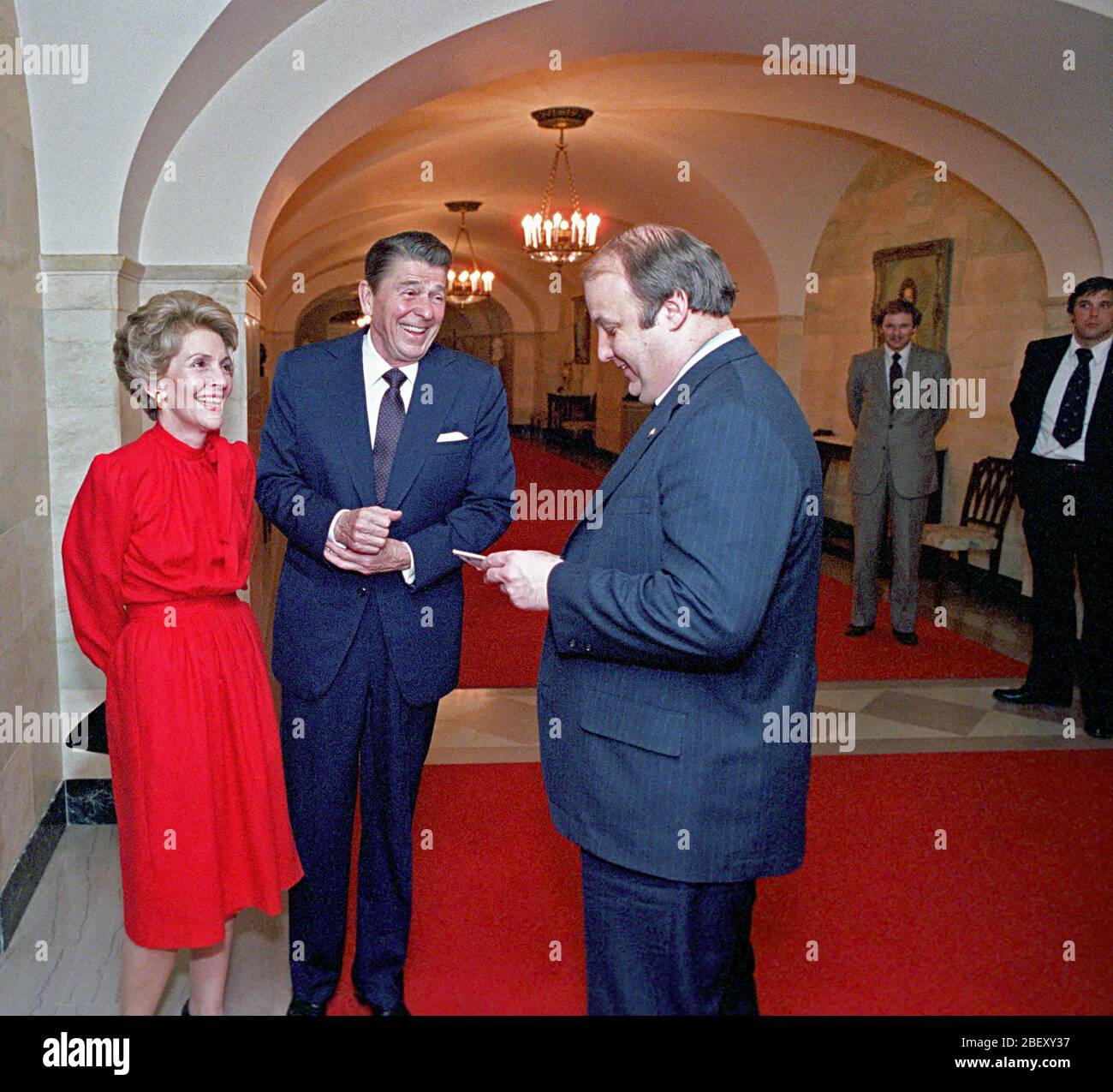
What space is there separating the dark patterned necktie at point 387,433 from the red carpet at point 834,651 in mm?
3295

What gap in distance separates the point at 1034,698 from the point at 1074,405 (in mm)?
1418

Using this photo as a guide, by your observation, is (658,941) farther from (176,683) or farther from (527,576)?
(176,683)

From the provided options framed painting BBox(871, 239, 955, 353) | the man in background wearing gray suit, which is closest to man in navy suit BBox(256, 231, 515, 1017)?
the man in background wearing gray suit

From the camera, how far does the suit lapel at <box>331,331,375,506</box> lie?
9.20 ft

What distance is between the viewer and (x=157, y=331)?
249 cm

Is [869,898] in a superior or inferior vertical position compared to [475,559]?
inferior

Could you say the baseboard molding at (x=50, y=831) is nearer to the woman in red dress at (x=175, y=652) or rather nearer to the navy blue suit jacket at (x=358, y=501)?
the woman in red dress at (x=175, y=652)

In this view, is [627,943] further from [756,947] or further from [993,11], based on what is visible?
[993,11]

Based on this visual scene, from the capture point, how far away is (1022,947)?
3.34 metres

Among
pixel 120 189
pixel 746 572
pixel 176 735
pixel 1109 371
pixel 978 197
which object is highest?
pixel 978 197

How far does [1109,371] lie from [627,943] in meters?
4.28

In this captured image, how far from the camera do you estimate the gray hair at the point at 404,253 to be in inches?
106

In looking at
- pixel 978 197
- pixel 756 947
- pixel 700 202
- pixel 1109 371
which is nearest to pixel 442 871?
pixel 756 947

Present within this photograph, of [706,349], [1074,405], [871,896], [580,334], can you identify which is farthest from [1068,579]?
[580,334]
